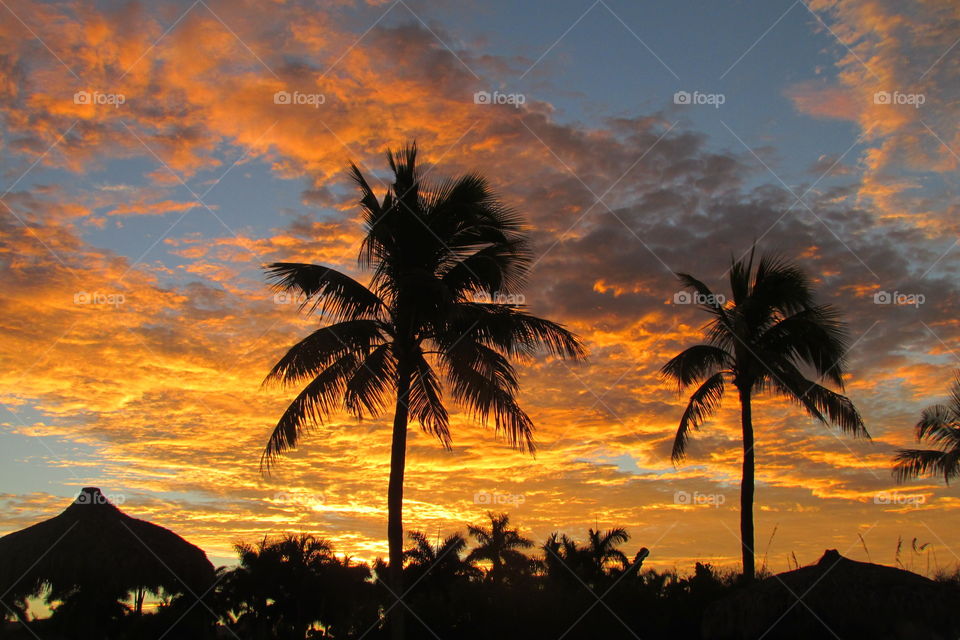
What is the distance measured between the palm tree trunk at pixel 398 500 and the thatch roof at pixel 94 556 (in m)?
10.0

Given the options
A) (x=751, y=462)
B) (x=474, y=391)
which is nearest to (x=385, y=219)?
(x=474, y=391)

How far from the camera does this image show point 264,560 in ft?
85.8

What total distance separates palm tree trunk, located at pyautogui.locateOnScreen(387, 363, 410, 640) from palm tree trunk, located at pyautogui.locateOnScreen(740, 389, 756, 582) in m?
9.02

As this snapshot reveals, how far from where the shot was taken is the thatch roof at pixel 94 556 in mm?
20547

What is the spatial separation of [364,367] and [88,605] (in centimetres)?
1361

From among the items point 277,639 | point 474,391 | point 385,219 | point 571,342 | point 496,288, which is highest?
point 385,219

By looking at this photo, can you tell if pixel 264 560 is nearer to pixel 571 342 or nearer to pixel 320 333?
pixel 320 333

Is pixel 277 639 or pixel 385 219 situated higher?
pixel 385 219

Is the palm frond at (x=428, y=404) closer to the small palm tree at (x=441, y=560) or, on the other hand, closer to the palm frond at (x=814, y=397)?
the palm frond at (x=814, y=397)

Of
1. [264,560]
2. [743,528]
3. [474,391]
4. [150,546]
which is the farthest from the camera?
[264,560]

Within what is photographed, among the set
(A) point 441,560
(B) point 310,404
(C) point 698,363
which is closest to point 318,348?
(B) point 310,404

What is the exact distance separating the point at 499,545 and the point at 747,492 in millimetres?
16552

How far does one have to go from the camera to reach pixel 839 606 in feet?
50.1

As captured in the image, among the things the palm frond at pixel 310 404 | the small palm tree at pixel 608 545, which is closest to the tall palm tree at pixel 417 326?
the palm frond at pixel 310 404
